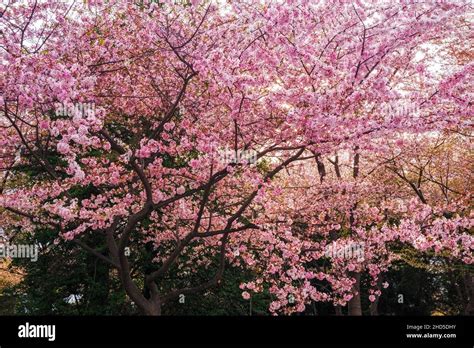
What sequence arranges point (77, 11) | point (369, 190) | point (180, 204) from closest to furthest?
point (77, 11)
point (180, 204)
point (369, 190)

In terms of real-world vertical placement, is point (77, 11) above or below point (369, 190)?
above

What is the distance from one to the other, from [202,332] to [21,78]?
13.3ft

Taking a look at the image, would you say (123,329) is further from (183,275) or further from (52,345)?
(183,275)

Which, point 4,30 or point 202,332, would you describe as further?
point 4,30

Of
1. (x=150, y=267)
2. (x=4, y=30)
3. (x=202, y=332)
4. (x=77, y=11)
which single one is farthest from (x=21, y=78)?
(x=150, y=267)

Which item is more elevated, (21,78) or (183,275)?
(21,78)

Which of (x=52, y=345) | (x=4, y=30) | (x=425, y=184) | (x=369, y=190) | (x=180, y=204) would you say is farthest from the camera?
(x=425, y=184)

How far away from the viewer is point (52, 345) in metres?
6.31

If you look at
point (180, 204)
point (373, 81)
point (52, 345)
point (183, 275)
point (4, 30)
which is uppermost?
point (4, 30)

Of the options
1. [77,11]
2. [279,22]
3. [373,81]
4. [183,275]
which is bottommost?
[183,275]

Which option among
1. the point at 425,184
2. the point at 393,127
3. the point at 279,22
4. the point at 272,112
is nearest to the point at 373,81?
the point at 393,127

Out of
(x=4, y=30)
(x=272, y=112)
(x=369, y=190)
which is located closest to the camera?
(x=4, y=30)

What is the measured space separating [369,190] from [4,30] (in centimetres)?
1053

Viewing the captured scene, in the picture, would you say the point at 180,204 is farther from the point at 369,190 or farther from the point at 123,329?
the point at 369,190
